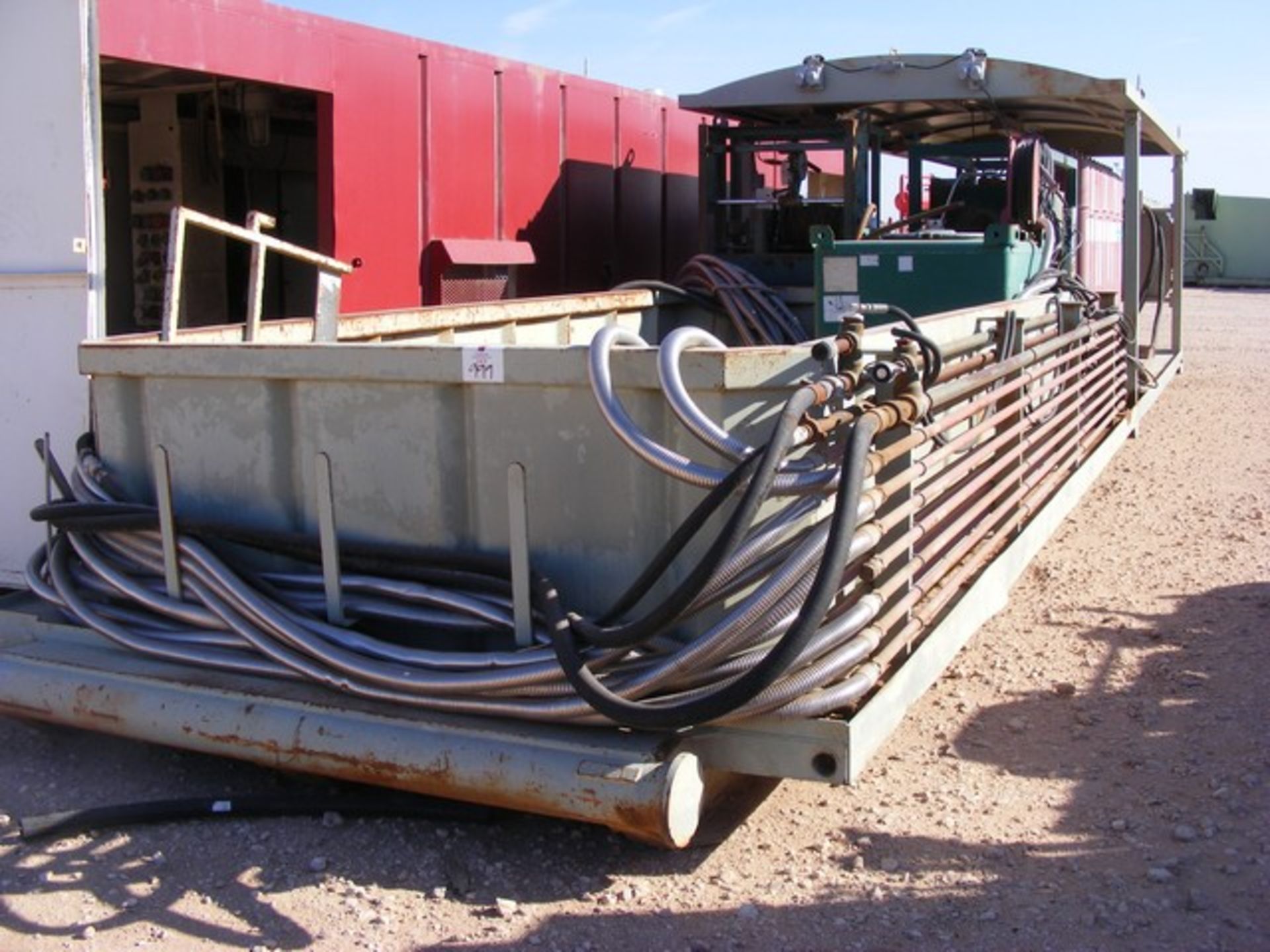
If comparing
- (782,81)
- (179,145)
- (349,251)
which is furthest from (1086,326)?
(179,145)

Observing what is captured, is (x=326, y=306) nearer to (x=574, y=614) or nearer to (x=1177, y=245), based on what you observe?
(x=574, y=614)

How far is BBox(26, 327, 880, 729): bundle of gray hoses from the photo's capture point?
336cm

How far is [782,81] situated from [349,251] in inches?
128

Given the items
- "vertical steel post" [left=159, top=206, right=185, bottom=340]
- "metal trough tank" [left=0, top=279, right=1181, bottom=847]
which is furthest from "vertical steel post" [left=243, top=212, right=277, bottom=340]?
"metal trough tank" [left=0, top=279, right=1181, bottom=847]

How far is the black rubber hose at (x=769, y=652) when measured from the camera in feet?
10.5

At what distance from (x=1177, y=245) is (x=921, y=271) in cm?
635

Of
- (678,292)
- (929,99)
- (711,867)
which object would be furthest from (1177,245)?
(711,867)

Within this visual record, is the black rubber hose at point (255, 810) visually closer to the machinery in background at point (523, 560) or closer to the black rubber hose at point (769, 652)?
the machinery in background at point (523, 560)

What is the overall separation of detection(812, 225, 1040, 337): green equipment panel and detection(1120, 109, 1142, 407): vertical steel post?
2.02 metres

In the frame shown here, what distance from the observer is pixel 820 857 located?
12.6 ft

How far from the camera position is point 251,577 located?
13.7 ft

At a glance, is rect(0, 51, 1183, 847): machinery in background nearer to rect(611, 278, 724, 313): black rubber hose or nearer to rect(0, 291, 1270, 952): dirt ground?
rect(0, 291, 1270, 952): dirt ground

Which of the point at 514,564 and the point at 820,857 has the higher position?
the point at 514,564

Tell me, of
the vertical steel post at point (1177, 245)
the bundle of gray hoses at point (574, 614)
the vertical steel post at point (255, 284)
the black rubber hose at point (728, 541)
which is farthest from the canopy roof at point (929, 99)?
the black rubber hose at point (728, 541)
